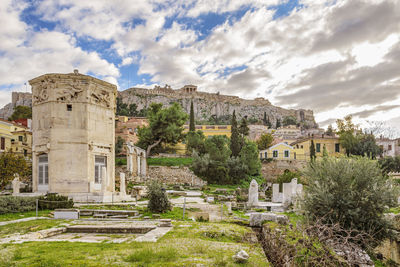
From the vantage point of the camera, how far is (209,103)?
410 feet

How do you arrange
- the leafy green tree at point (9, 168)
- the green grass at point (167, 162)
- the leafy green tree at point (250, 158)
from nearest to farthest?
the leafy green tree at point (9, 168)
the green grass at point (167, 162)
the leafy green tree at point (250, 158)

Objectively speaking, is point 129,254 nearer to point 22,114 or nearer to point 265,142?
point 265,142

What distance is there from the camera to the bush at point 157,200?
43.0 ft

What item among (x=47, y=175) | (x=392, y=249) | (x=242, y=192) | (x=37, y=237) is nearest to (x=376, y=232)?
(x=392, y=249)

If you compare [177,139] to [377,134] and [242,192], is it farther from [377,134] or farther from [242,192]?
[377,134]

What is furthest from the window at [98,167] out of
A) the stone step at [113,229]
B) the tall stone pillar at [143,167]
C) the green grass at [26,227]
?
the tall stone pillar at [143,167]

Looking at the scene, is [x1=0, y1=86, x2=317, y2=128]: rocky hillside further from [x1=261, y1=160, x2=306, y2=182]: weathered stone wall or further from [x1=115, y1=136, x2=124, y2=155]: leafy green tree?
[x1=115, y1=136, x2=124, y2=155]: leafy green tree

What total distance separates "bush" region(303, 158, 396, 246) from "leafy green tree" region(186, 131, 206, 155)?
2987cm

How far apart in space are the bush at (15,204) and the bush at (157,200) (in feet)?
18.2

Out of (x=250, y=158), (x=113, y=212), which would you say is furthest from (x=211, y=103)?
(x=113, y=212)

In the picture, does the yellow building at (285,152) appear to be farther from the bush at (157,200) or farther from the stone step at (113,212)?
the stone step at (113,212)

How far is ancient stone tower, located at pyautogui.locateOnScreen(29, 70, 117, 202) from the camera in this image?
1743 centimetres

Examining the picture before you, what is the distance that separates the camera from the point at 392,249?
11.0 m

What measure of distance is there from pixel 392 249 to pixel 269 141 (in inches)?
1754
